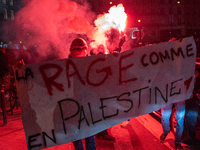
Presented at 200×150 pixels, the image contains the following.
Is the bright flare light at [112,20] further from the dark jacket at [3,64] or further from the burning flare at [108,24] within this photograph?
the dark jacket at [3,64]

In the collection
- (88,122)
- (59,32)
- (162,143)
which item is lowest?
(162,143)

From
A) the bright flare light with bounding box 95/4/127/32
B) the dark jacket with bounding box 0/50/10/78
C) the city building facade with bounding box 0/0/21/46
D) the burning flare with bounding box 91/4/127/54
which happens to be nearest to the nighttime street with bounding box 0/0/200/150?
the dark jacket with bounding box 0/50/10/78

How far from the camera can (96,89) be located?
3.31 metres

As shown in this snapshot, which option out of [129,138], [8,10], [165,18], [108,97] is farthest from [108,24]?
[165,18]

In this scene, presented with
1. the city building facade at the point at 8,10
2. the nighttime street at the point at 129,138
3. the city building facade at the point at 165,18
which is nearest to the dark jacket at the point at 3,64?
the nighttime street at the point at 129,138

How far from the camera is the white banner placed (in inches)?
119

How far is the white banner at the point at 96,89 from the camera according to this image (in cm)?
301

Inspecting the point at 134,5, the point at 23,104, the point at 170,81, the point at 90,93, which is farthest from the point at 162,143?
the point at 134,5

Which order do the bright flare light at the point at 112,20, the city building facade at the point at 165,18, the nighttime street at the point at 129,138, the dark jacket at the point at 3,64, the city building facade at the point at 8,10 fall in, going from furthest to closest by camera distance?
the city building facade at the point at 165,18
the city building facade at the point at 8,10
the bright flare light at the point at 112,20
the dark jacket at the point at 3,64
the nighttime street at the point at 129,138

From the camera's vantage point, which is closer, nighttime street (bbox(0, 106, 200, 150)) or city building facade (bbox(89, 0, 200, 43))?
nighttime street (bbox(0, 106, 200, 150))

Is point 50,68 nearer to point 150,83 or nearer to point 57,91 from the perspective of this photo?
point 57,91

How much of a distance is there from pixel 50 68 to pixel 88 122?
0.97 meters

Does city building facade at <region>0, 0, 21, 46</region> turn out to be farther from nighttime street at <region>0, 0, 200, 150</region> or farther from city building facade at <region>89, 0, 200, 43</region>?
nighttime street at <region>0, 0, 200, 150</region>

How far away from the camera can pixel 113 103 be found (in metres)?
3.38
